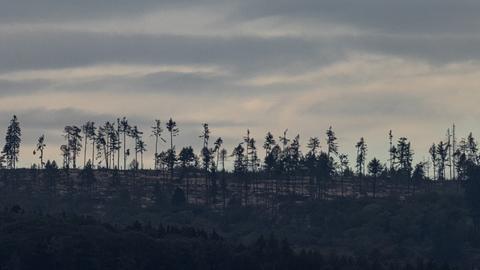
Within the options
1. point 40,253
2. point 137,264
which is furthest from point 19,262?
point 137,264

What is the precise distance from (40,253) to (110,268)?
10.9 metres

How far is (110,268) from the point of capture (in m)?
197

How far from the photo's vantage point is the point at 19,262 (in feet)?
638

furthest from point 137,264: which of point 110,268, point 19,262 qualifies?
point 19,262

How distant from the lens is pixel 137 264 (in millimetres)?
199375

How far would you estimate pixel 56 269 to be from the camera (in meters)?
198

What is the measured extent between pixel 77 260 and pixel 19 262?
354 inches

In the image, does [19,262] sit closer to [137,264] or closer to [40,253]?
[40,253]

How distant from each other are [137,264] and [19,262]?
17.4 metres

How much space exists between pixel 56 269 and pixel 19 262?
235 inches

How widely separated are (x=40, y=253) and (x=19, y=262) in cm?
526

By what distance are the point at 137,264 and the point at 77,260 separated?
886 cm

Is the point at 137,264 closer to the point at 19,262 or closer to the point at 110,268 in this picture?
the point at 110,268
